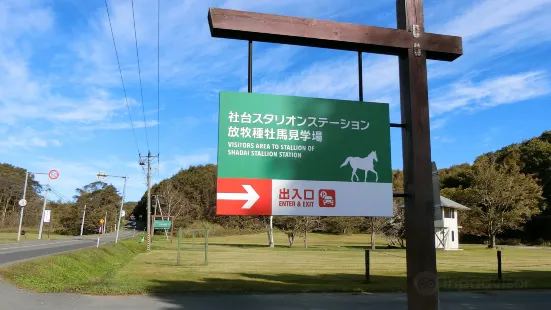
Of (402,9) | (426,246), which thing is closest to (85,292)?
(426,246)

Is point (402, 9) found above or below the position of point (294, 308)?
above

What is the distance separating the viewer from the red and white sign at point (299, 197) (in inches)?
190

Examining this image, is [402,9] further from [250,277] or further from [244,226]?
[244,226]

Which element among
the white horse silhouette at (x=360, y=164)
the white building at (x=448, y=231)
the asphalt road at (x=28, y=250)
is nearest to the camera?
the white horse silhouette at (x=360, y=164)

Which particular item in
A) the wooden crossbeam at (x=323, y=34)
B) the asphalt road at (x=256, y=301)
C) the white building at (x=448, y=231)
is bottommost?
the asphalt road at (x=256, y=301)

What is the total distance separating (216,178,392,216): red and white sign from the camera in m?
4.84

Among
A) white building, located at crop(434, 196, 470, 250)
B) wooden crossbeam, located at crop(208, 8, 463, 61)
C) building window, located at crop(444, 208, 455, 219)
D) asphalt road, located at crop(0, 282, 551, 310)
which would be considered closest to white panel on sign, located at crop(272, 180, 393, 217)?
wooden crossbeam, located at crop(208, 8, 463, 61)

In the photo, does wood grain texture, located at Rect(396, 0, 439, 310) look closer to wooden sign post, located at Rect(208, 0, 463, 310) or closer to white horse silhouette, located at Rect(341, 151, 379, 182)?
wooden sign post, located at Rect(208, 0, 463, 310)

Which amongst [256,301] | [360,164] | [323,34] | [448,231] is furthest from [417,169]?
[448,231]

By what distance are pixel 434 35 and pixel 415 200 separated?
81.6 inches

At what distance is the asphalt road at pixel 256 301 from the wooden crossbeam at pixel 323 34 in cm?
589

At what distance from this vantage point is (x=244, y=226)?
268 ft

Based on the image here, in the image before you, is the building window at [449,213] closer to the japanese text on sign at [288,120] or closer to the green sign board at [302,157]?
the green sign board at [302,157]

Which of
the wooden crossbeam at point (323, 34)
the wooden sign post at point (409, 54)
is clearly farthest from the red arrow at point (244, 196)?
the wooden crossbeam at point (323, 34)
